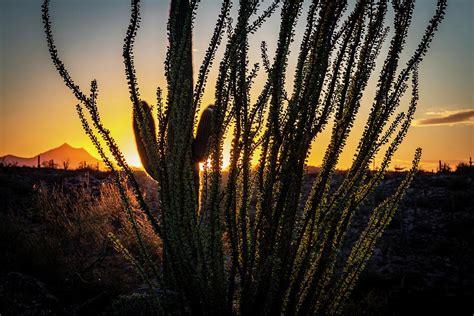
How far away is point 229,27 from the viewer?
2396 mm

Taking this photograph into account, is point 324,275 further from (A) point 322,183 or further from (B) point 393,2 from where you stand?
(B) point 393,2

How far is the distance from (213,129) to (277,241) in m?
0.59

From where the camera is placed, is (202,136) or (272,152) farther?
(202,136)

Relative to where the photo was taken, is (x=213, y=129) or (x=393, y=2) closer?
(x=393, y=2)

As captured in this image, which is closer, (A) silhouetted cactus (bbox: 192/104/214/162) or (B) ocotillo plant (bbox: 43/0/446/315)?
(B) ocotillo plant (bbox: 43/0/446/315)

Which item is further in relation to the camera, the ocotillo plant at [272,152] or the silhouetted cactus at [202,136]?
the silhouetted cactus at [202,136]

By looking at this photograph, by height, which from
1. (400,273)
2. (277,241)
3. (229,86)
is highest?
(229,86)

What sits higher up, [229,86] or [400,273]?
[229,86]

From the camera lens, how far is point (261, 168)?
85.1 inches

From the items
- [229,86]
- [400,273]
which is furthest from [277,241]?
[400,273]

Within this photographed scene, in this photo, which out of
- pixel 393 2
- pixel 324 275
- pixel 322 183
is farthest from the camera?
pixel 324 275

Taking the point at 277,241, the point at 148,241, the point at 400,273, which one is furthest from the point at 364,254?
the point at 148,241

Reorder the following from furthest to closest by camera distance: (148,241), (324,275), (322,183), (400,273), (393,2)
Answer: (148,241) → (400,273) → (324,275) → (322,183) → (393,2)

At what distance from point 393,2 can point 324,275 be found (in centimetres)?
128
